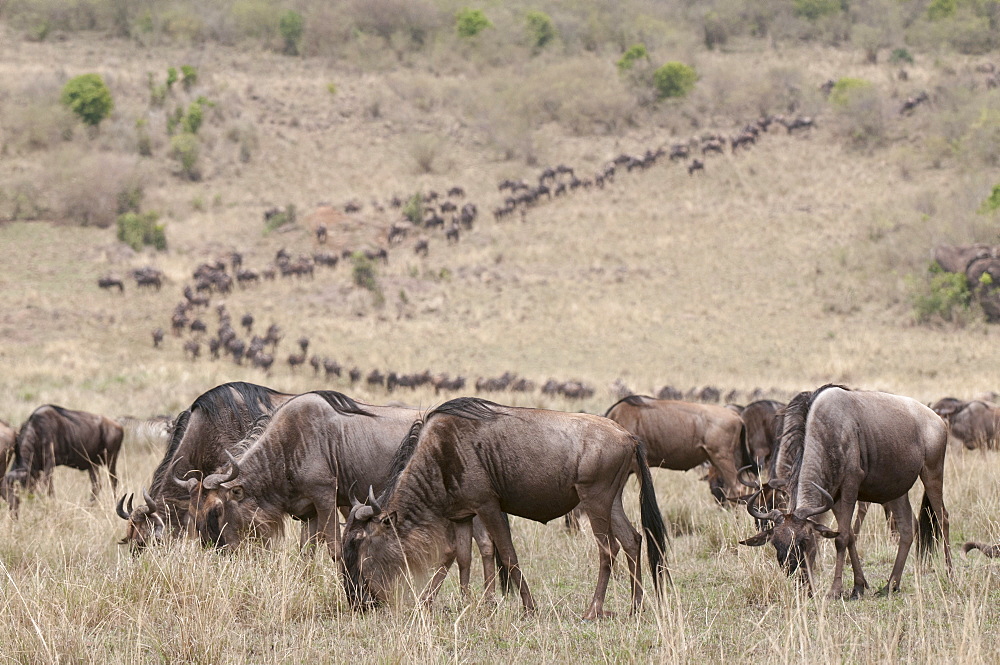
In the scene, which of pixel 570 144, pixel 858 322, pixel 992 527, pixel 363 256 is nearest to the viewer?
pixel 992 527

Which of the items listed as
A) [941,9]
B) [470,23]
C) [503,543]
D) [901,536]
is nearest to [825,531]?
[901,536]

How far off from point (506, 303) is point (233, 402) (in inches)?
1219

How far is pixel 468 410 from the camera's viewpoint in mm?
6445

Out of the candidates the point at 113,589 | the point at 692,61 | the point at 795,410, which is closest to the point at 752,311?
the point at 795,410

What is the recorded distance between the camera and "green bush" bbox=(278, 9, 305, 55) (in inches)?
3228

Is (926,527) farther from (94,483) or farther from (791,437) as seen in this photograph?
(94,483)

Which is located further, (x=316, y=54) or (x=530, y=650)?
(x=316, y=54)

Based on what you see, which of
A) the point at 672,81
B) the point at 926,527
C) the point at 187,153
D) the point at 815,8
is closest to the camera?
the point at 926,527

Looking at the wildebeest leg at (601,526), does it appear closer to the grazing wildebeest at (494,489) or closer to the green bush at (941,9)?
the grazing wildebeest at (494,489)

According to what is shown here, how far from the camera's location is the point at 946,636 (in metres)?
5.31

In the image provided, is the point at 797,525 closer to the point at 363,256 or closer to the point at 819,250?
the point at 363,256

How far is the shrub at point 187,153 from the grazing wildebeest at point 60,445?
4510cm

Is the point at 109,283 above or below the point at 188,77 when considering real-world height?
below

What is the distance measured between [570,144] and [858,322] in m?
30.6
